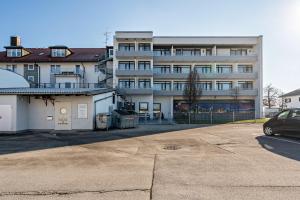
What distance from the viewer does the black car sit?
15.4 metres

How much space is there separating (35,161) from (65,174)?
258cm

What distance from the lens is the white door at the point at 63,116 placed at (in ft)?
76.2

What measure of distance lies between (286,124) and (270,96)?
65.2 m

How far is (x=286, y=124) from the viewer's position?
631 inches

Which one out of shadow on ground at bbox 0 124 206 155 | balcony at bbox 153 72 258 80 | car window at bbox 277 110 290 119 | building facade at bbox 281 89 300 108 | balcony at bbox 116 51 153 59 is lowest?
shadow on ground at bbox 0 124 206 155

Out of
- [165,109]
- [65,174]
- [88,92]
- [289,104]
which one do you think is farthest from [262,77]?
[65,174]

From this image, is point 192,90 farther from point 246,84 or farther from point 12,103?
point 12,103

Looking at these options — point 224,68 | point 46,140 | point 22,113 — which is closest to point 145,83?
point 224,68

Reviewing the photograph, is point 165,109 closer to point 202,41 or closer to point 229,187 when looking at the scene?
point 202,41

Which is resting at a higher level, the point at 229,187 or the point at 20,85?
the point at 20,85

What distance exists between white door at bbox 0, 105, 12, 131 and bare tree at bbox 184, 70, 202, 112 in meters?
27.9

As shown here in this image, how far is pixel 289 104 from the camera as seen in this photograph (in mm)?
68062

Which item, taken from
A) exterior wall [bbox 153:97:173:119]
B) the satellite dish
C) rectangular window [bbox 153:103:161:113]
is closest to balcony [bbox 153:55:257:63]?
exterior wall [bbox 153:97:173:119]

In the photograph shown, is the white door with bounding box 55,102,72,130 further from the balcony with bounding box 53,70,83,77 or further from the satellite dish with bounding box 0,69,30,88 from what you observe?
the balcony with bounding box 53,70,83,77
